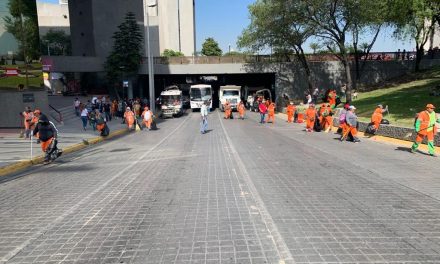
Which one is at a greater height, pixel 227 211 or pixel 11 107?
pixel 11 107

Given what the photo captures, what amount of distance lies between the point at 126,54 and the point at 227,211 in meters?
44.2

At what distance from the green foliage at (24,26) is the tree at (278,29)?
21.0 metres

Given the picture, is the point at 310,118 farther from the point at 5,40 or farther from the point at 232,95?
the point at 232,95

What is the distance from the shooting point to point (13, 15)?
25625mm

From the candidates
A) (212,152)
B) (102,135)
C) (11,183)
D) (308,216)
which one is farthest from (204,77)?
(308,216)

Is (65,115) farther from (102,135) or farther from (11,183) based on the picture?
(11,183)

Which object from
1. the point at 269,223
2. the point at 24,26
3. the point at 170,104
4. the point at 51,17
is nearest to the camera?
the point at 269,223

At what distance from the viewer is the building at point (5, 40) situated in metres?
24.8

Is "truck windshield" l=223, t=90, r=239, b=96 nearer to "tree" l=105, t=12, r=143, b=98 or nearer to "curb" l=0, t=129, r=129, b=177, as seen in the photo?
"tree" l=105, t=12, r=143, b=98

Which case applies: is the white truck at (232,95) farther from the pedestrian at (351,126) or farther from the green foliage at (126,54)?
the pedestrian at (351,126)

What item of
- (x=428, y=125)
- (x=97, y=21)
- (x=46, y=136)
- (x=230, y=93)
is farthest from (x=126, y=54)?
(x=428, y=125)

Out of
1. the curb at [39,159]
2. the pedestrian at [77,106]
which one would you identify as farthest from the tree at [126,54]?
the curb at [39,159]

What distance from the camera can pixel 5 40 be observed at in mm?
24969

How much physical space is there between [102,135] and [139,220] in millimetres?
15011
